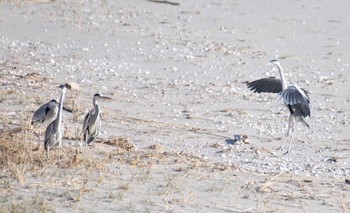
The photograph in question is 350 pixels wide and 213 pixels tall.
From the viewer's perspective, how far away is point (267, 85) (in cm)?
1193

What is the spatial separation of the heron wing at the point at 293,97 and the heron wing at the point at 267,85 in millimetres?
905

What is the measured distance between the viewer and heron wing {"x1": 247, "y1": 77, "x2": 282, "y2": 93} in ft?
38.8

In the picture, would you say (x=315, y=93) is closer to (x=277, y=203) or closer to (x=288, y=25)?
(x=288, y=25)

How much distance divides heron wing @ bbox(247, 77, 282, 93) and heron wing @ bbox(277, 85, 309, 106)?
35.6 inches

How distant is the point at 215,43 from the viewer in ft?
51.4

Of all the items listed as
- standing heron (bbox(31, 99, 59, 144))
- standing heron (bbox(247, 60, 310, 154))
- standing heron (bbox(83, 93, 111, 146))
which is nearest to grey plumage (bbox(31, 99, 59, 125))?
standing heron (bbox(31, 99, 59, 144))

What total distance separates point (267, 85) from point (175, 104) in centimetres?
124

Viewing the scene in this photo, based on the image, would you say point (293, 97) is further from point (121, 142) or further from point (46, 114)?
point (46, 114)

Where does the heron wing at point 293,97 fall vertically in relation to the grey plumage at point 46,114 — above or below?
above

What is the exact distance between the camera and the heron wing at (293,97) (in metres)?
10.7

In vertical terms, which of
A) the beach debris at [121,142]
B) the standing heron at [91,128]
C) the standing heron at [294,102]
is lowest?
the beach debris at [121,142]

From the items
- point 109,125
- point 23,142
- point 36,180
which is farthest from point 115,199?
point 109,125

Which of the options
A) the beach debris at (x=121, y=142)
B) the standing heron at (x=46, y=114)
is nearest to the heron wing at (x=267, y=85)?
the beach debris at (x=121, y=142)

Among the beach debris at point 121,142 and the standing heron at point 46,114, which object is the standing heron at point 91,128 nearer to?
the beach debris at point 121,142
